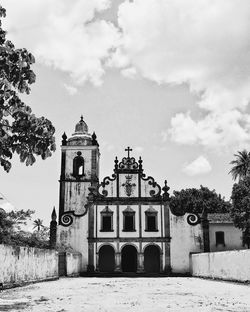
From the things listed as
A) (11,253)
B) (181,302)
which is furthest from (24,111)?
(11,253)

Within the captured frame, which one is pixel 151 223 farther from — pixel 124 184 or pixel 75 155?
pixel 75 155

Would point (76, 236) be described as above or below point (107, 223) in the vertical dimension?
below

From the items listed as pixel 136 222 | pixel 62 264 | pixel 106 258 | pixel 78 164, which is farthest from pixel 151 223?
pixel 62 264

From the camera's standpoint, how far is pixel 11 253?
53.8 feet

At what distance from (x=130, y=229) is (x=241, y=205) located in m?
8.33

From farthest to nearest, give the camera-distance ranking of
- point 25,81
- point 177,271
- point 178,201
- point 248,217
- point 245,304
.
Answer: point 178,201 → point 177,271 → point 248,217 → point 245,304 → point 25,81

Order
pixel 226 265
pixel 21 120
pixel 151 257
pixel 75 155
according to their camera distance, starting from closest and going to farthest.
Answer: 1. pixel 21 120
2. pixel 226 265
3. pixel 151 257
4. pixel 75 155

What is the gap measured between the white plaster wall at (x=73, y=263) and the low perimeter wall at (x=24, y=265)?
10.3ft

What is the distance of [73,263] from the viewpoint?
28312 mm

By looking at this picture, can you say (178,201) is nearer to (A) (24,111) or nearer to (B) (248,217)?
(B) (248,217)

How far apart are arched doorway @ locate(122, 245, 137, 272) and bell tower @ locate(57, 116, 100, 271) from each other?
2.91 m

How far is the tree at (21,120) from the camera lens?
18.7 ft

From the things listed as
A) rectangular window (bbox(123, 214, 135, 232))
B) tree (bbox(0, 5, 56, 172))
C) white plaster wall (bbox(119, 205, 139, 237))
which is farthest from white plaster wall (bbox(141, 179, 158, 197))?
tree (bbox(0, 5, 56, 172))

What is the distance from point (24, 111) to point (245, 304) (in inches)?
311
